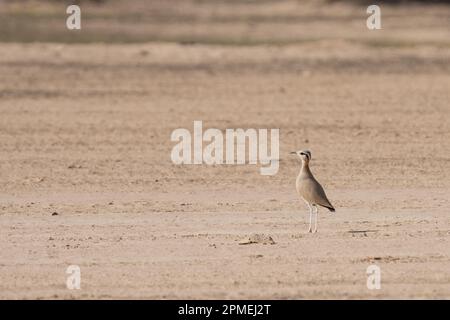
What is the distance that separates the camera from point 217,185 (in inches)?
555

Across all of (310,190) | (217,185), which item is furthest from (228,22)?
(310,190)

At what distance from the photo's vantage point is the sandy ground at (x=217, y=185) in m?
9.97

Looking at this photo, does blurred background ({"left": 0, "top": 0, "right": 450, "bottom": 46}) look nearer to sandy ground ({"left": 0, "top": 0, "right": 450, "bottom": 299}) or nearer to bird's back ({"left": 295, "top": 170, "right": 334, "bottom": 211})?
sandy ground ({"left": 0, "top": 0, "right": 450, "bottom": 299})

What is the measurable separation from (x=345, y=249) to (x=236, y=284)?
147 centimetres

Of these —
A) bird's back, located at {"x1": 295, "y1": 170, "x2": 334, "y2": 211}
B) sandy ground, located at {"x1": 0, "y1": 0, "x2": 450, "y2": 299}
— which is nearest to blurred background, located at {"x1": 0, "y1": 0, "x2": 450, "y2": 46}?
sandy ground, located at {"x1": 0, "y1": 0, "x2": 450, "y2": 299}

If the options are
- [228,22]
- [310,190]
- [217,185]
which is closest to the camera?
[310,190]

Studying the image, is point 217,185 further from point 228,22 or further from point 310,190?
point 228,22

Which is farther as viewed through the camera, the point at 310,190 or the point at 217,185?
the point at 217,185

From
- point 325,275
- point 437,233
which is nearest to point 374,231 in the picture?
point 437,233

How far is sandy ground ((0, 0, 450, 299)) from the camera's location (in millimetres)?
9969

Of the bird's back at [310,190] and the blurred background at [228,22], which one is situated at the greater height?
the blurred background at [228,22]

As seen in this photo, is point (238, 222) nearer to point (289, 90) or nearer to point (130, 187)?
point (130, 187)

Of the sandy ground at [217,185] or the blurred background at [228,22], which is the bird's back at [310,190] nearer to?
the sandy ground at [217,185]

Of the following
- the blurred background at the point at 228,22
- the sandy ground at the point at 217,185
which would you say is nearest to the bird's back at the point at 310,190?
the sandy ground at the point at 217,185
